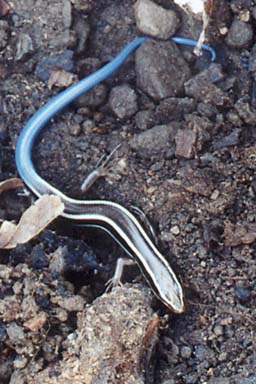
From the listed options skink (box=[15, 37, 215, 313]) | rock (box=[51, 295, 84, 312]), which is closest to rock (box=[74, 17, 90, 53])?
skink (box=[15, 37, 215, 313])

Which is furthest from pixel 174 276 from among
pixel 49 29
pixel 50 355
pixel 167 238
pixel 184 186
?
pixel 49 29

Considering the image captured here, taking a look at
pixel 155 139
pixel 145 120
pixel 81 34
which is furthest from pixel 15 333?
pixel 81 34

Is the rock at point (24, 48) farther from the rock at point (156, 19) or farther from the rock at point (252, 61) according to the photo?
the rock at point (252, 61)

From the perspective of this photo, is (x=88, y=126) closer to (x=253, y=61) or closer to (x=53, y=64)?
(x=53, y=64)

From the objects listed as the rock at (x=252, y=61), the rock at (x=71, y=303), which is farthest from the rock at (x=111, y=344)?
the rock at (x=252, y=61)

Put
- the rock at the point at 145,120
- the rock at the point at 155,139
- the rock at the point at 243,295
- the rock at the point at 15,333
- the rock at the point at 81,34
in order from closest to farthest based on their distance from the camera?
1. the rock at the point at 15,333
2. the rock at the point at 243,295
3. the rock at the point at 155,139
4. the rock at the point at 145,120
5. the rock at the point at 81,34

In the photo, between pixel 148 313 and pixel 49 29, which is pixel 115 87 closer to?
pixel 49 29
